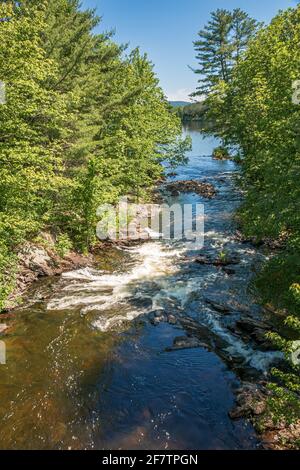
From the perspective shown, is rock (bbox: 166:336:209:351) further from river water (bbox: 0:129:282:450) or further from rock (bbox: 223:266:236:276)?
rock (bbox: 223:266:236:276)

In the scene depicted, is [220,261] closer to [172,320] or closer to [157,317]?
[172,320]

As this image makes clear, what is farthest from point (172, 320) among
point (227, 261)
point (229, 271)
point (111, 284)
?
point (227, 261)

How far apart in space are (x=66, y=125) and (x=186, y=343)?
13.7 meters

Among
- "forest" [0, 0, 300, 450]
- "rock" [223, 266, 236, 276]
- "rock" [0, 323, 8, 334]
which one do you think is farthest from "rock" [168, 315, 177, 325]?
"rock" [0, 323, 8, 334]

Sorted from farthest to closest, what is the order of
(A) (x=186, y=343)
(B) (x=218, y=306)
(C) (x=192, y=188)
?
1. (C) (x=192, y=188)
2. (B) (x=218, y=306)
3. (A) (x=186, y=343)

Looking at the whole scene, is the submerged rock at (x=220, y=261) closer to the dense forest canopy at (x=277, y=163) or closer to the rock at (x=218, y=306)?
the dense forest canopy at (x=277, y=163)

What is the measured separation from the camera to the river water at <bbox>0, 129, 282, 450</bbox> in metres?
6.93

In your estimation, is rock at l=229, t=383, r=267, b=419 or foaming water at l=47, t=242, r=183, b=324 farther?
foaming water at l=47, t=242, r=183, b=324

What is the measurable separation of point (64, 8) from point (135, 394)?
22.4m

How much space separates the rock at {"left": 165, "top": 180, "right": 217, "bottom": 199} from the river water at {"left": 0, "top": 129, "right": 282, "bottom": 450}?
1324 centimetres

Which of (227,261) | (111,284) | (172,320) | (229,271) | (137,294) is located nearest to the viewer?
(172,320)

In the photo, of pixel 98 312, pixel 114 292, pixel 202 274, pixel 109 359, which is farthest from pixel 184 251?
pixel 109 359

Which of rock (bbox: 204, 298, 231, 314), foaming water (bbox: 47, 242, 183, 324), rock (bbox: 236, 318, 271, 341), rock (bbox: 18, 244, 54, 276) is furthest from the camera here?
rock (bbox: 18, 244, 54, 276)

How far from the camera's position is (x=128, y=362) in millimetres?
9164
